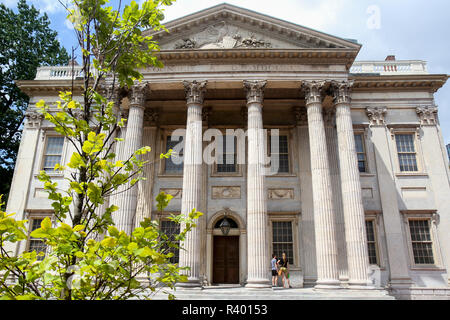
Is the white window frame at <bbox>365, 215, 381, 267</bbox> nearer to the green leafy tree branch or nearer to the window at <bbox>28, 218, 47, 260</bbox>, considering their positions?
the green leafy tree branch

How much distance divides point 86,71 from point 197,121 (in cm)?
1316

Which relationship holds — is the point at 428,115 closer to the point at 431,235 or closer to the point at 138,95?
the point at 431,235

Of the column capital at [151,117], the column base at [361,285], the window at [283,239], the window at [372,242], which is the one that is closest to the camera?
the column base at [361,285]

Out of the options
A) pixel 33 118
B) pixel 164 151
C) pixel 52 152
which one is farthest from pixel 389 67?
A: pixel 33 118

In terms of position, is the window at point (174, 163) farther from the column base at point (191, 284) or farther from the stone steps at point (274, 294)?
the stone steps at point (274, 294)

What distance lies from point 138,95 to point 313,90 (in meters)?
9.73

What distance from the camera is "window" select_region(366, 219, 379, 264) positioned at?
19422mm

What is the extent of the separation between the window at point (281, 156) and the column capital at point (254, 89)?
15.3 ft

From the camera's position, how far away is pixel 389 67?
22.5m

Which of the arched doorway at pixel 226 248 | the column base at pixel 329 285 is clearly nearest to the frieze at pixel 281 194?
the arched doorway at pixel 226 248

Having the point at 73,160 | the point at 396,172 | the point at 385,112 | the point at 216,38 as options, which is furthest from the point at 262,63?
the point at 73,160

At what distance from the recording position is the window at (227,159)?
845 inches

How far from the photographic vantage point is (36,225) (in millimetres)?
21125

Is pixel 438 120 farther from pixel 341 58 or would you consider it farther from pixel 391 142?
pixel 341 58
